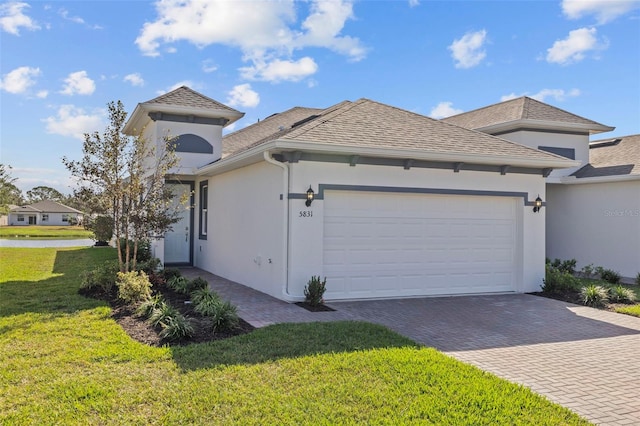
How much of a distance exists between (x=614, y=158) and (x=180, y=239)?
578 inches

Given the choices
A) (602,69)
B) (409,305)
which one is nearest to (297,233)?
(409,305)

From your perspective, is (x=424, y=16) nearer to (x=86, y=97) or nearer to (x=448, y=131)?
(x=448, y=131)

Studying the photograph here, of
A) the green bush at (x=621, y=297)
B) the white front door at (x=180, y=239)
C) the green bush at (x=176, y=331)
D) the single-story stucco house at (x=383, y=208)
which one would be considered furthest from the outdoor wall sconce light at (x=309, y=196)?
the white front door at (x=180, y=239)

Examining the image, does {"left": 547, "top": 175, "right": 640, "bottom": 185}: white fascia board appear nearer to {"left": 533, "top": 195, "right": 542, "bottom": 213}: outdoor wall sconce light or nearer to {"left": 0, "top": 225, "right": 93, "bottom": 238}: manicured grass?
{"left": 533, "top": 195, "right": 542, "bottom": 213}: outdoor wall sconce light

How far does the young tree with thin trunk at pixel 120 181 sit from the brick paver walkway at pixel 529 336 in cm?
229

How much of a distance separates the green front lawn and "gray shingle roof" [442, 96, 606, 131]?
1185cm

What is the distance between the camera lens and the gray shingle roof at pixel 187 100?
14006mm

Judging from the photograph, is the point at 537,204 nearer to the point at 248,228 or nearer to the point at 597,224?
the point at 597,224

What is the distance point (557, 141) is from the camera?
16266mm

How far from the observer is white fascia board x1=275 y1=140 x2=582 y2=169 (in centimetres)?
901

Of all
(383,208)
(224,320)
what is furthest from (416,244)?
(224,320)

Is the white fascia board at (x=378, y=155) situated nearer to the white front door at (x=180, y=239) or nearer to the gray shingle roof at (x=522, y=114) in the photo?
the white front door at (x=180, y=239)

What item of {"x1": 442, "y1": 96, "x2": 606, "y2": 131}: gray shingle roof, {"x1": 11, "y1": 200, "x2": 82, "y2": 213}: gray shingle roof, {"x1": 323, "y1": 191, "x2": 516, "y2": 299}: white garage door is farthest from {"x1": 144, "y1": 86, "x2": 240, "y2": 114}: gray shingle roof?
{"x1": 11, "y1": 200, "x2": 82, "y2": 213}: gray shingle roof

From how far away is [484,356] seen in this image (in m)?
6.09
